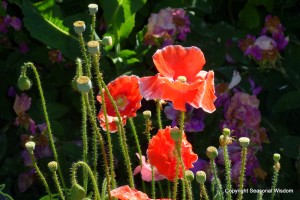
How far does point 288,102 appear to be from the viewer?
7.09 feet

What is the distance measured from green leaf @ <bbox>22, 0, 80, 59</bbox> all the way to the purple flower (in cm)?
33

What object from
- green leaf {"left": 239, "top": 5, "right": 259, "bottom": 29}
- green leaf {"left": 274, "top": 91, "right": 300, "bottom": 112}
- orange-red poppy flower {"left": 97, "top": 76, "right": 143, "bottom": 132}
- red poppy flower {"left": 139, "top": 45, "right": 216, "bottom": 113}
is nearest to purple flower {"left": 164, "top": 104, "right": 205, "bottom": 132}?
green leaf {"left": 274, "top": 91, "right": 300, "bottom": 112}

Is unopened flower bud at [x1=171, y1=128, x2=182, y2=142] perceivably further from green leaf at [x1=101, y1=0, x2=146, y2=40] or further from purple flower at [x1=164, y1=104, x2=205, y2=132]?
green leaf at [x1=101, y1=0, x2=146, y2=40]

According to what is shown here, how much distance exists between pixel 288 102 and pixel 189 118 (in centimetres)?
29

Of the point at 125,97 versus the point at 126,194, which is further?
the point at 125,97

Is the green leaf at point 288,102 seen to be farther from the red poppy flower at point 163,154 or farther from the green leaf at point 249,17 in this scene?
the red poppy flower at point 163,154

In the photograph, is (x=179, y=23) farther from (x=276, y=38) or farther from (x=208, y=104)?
(x=208, y=104)

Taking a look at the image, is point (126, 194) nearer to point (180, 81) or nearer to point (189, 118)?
point (180, 81)

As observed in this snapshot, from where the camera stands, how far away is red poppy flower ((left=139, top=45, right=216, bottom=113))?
4.05 ft

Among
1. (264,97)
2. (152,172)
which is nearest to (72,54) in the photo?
(264,97)

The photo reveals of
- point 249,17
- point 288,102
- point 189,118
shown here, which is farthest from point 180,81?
point 249,17

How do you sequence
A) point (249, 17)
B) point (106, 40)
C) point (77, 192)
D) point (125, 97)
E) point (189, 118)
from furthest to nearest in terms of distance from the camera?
point (249, 17), point (189, 118), point (125, 97), point (106, 40), point (77, 192)

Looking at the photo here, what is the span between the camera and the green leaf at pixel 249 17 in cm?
242

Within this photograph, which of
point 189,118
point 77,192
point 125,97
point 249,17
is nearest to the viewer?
point 77,192
